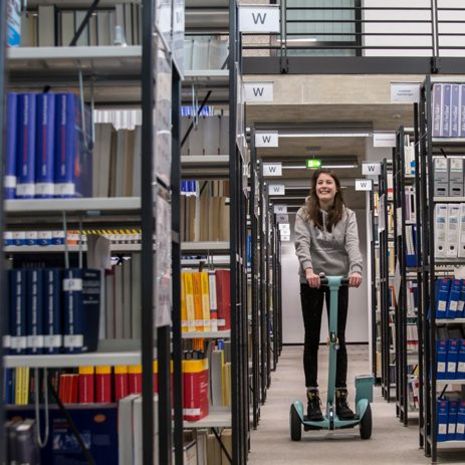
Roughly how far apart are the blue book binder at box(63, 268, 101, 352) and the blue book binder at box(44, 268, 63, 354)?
0.02m

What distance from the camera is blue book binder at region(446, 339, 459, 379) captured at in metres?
5.08

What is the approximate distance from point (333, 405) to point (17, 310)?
3535 mm

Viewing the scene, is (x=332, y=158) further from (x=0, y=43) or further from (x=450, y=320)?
(x=0, y=43)

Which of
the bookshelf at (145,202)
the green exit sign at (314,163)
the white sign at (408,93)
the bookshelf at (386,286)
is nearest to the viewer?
the bookshelf at (145,202)

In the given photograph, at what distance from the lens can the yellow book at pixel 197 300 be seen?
412cm

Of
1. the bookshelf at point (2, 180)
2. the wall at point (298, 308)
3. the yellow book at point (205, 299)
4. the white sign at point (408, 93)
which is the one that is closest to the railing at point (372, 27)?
the white sign at point (408, 93)

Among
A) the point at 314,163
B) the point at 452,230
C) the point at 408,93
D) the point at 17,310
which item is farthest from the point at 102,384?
the point at 314,163

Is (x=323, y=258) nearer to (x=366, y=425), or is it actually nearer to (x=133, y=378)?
(x=366, y=425)

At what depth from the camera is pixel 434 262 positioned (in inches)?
200

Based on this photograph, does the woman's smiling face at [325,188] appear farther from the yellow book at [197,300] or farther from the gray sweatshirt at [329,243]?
the yellow book at [197,300]

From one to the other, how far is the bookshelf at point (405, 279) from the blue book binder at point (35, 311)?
4165 millimetres

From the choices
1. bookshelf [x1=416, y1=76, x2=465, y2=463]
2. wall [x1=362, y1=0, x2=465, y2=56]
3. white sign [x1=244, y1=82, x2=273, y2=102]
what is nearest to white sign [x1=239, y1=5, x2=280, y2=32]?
bookshelf [x1=416, y1=76, x2=465, y2=463]

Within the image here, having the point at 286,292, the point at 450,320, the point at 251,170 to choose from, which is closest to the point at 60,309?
the point at 450,320

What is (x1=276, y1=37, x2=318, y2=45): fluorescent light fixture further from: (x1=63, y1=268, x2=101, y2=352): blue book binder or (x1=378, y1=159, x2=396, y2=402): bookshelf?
(x1=63, y1=268, x2=101, y2=352): blue book binder
